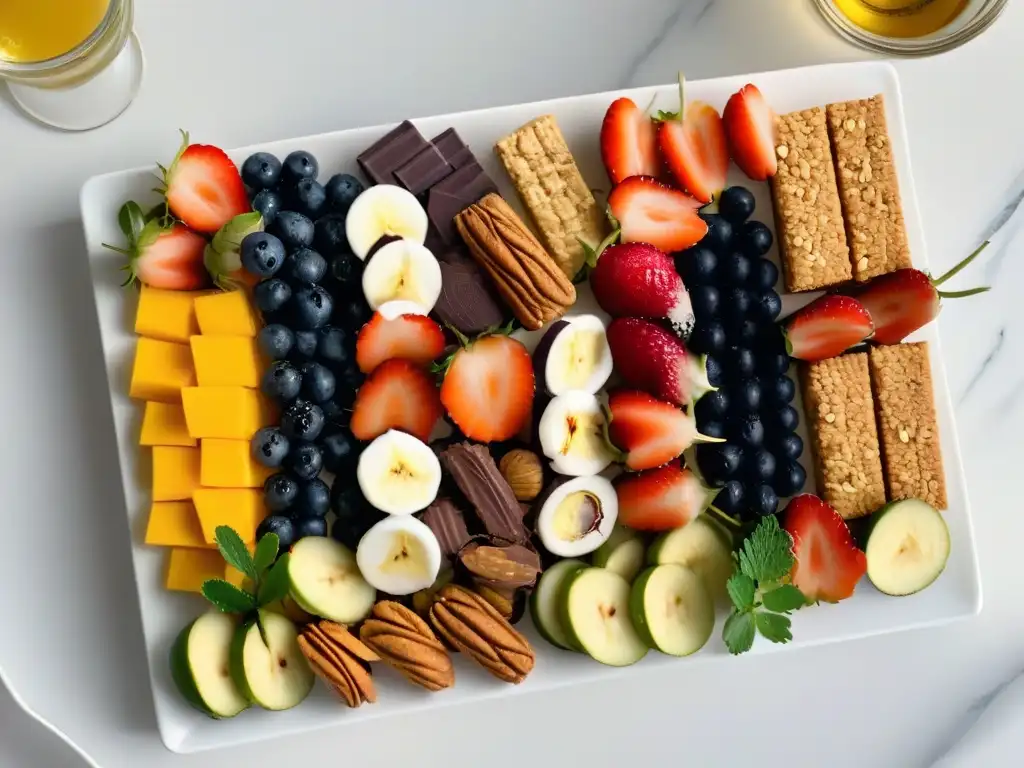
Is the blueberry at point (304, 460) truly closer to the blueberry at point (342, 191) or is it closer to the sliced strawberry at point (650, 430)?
the blueberry at point (342, 191)

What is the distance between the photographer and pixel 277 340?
1.72 metres

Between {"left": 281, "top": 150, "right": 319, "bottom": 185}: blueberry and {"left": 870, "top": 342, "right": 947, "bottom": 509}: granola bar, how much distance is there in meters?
1.17

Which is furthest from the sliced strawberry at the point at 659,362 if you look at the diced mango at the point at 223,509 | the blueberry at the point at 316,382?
the diced mango at the point at 223,509

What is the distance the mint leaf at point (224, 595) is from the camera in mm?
1691

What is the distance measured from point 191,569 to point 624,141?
118cm

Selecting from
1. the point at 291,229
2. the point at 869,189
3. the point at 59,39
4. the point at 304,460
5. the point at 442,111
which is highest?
the point at 59,39

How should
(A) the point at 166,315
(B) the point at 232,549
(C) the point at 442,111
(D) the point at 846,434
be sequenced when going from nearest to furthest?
(B) the point at 232,549
(A) the point at 166,315
(D) the point at 846,434
(C) the point at 442,111

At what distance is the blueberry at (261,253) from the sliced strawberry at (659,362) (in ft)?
2.15

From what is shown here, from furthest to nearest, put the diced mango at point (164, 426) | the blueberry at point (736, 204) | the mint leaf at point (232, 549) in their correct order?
the blueberry at point (736, 204) → the diced mango at point (164, 426) → the mint leaf at point (232, 549)

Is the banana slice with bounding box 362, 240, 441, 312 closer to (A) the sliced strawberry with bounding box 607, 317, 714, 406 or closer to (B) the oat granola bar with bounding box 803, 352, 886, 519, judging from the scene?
(A) the sliced strawberry with bounding box 607, 317, 714, 406

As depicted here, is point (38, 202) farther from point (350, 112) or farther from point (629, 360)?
point (629, 360)

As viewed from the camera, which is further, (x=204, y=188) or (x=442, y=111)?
(x=442, y=111)

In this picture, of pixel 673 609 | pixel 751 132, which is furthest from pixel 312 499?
pixel 751 132

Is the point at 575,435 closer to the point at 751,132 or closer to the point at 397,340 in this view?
the point at 397,340
